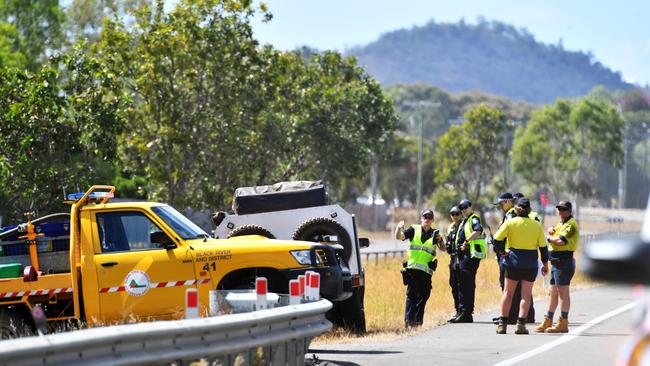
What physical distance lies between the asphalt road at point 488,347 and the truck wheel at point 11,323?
307cm

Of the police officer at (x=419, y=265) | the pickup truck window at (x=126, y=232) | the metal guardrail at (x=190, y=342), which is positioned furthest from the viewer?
the police officer at (x=419, y=265)

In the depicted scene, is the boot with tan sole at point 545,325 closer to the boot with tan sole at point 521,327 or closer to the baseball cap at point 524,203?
the boot with tan sole at point 521,327

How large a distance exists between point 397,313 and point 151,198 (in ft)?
53.1

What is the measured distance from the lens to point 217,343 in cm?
971

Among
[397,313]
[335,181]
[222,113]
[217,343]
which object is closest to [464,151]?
[335,181]

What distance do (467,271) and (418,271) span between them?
2.64ft

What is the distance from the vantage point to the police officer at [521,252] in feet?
52.9

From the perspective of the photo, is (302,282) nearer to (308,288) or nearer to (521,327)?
(308,288)

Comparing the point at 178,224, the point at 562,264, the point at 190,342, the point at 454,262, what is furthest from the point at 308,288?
the point at 454,262

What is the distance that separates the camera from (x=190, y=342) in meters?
9.37

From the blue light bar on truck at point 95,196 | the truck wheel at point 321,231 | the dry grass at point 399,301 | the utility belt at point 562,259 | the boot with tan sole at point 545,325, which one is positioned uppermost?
the blue light bar on truck at point 95,196

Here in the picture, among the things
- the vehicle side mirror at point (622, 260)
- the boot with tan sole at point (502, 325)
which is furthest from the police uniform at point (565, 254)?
the vehicle side mirror at point (622, 260)

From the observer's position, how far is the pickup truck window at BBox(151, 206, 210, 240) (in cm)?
1428

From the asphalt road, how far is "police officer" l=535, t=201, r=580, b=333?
0.22 m
